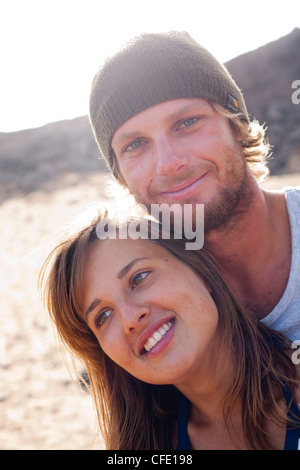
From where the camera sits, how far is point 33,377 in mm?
5297

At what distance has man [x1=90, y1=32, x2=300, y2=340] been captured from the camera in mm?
2395

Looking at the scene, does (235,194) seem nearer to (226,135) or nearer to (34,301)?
(226,135)

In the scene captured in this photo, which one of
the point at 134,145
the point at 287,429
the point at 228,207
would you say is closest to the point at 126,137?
the point at 134,145

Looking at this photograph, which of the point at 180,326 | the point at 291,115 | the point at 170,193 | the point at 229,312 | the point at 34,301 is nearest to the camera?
the point at 180,326

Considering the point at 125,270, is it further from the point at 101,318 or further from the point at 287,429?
the point at 287,429

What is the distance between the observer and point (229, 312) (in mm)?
2201

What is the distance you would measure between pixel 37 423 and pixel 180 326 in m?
2.94

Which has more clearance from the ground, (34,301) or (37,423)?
A: (34,301)

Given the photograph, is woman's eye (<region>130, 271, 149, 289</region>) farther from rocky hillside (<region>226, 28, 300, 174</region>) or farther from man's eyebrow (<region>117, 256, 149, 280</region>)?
rocky hillside (<region>226, 28, 300, 174</region>)

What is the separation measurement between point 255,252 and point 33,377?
11.6 feet

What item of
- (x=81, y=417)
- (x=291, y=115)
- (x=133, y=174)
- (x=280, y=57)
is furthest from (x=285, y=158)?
(x=133, y=174)

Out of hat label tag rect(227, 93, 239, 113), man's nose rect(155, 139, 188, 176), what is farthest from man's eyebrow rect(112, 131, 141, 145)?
hat label tag rect(227, 93, 239, 113)

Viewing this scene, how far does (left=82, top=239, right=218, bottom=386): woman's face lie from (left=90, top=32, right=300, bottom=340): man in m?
0.46

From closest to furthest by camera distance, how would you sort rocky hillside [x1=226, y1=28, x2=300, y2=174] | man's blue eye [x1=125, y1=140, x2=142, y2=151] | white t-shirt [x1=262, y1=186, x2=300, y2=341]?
white t-shirt [x1=262, y1=186, x2=300, y2=341]
man's blue eye [x1=125, y1=140, x2=142, y2=151]
rocky hillside [x1=226, y1=28, x2=300, y2=174]
